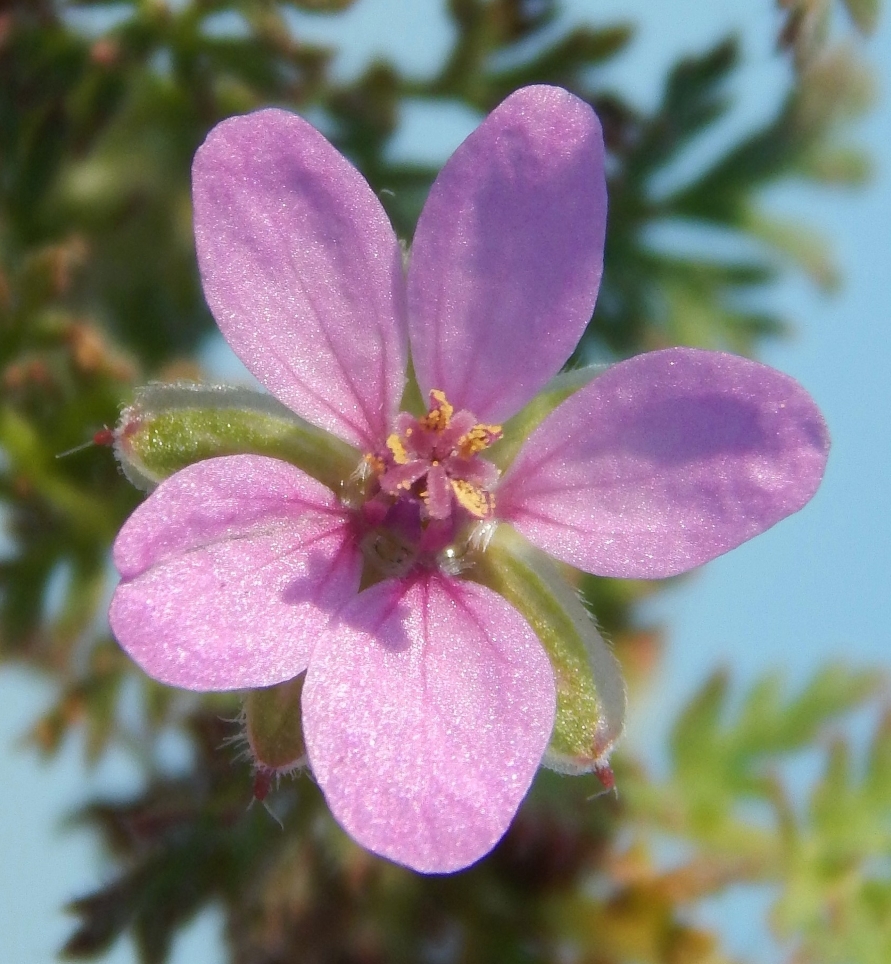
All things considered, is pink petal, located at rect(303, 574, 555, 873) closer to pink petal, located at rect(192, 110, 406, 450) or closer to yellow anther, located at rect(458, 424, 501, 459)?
yellow anther, located at rect(458, 424, 501, 459)

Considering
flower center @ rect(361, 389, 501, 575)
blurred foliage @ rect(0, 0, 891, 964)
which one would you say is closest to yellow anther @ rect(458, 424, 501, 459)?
flower center @ rect(361, 389, 501, 575)

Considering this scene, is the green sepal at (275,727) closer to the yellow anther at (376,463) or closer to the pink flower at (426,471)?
the pink flower at (426,471)

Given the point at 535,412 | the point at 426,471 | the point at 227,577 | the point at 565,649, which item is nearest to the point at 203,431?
the point at 227,577

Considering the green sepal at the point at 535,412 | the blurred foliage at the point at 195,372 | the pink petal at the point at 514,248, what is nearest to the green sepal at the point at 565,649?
the green sepal at the point at 535,412

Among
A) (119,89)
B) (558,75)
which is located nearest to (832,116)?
(558,75)

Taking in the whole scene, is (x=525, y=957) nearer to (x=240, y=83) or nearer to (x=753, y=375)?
(x=753, y=375)

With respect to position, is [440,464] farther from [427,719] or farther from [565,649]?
[427,719]
